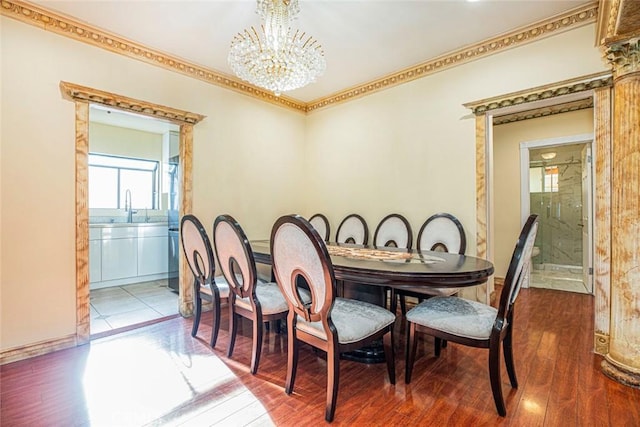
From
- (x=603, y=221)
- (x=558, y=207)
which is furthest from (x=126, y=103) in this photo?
(x=558, y=207)

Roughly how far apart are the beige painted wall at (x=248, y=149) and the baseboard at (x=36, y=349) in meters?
0.04

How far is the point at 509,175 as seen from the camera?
15.0 ft

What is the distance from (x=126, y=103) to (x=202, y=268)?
65.0 inches

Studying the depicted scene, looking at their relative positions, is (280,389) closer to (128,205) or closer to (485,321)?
(485,321)

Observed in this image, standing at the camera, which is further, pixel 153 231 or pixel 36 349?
pixel 153 231

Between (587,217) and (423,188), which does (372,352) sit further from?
(587,217)

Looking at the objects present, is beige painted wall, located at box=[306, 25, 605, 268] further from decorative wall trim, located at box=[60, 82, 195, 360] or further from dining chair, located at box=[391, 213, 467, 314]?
decorative wall trim, located at box=[60, 82, 195, 360]

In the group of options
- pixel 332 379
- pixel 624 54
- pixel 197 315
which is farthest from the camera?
pixel 197 315

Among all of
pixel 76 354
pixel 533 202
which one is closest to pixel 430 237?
pixel 76 354

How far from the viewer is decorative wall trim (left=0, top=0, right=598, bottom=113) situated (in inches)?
93.3

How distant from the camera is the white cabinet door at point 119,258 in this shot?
4.23 meters

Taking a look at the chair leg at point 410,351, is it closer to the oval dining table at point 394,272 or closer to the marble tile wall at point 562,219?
the oval dining table at point 394,272

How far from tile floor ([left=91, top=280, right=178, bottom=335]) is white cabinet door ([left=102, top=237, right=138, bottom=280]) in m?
0.19

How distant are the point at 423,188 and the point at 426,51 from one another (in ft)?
4.55
